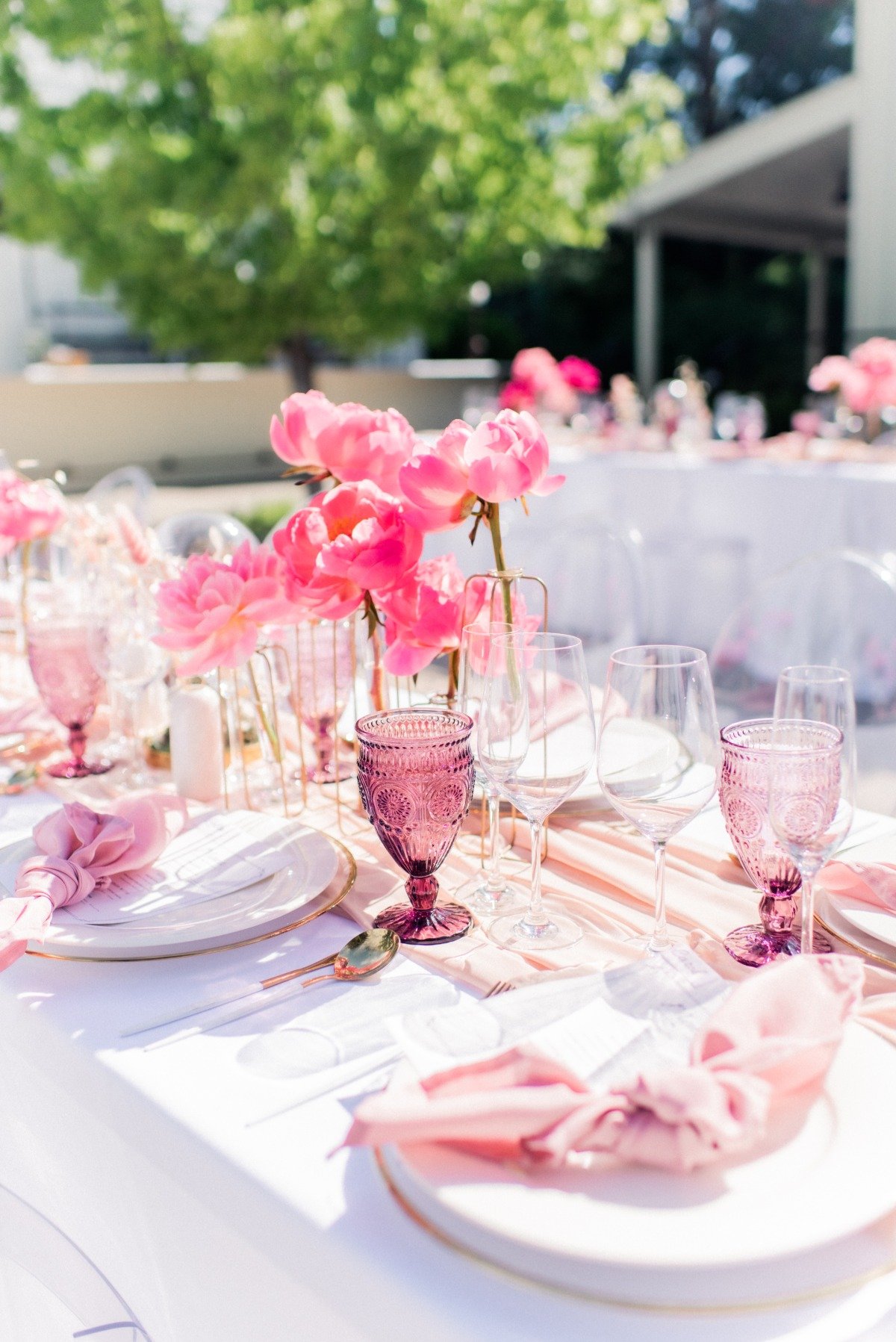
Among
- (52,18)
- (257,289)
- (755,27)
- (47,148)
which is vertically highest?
(755,27)

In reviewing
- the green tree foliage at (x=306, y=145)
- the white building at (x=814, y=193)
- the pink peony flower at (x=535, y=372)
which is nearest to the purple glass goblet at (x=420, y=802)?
the pink peony flower at (x=535, y=372)

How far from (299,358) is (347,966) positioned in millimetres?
11769

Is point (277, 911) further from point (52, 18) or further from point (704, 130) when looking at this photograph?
point (704, 130)

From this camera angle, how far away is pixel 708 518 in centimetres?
497

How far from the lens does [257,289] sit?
11.1m

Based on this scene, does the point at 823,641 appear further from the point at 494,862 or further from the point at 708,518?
the point at 708,518

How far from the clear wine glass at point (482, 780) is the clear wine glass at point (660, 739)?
123mm

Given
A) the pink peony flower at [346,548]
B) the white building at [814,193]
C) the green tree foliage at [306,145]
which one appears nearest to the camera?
the pink peony flower at [346,548]

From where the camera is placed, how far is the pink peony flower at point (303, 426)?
1.20 m

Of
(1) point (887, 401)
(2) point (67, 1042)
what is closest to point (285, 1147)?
(2) point (67, 1042)

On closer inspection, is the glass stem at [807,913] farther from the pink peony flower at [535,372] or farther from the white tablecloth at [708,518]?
the pink peony flower at [535,372]

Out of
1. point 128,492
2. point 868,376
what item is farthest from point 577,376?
point 128,492

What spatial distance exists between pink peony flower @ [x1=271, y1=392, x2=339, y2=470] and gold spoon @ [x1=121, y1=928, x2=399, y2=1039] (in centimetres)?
49

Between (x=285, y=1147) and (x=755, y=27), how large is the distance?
26.0 meters
